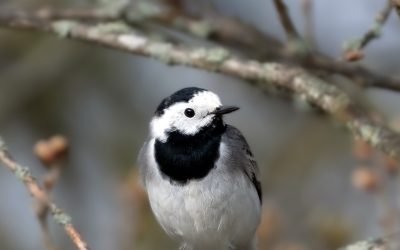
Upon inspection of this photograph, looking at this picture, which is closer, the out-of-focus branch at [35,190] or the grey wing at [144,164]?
the out-of-focus branch at [35,190]

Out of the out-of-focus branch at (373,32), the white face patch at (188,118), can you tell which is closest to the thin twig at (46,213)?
the white face patch at (188,118)

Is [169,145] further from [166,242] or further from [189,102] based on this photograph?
[166,242]

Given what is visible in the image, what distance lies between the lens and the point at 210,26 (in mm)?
5777

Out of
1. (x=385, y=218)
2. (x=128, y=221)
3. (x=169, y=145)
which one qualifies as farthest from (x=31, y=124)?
(x=385, y=218)

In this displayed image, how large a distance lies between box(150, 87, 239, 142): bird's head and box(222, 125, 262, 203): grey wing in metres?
0.12

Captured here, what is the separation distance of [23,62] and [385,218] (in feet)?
12.7

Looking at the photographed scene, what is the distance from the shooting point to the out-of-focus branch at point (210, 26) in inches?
194

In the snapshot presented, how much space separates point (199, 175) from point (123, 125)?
3.47m

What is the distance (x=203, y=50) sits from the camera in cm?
471

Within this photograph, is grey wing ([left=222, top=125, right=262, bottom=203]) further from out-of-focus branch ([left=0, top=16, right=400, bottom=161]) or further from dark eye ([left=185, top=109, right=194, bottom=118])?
out-of-focus branch ([left=0, top=16, right=400, bottom=161])

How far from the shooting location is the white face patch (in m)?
4.69

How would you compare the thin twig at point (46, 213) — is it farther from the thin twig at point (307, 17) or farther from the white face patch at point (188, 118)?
the thin twig at point (307, 17)

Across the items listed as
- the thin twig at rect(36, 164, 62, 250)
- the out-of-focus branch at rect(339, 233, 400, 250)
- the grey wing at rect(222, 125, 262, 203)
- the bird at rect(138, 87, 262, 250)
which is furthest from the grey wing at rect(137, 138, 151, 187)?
the out-of-focus branch at rect(339, 233, 400, 250)

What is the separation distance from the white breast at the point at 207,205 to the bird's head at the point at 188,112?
138 mm
